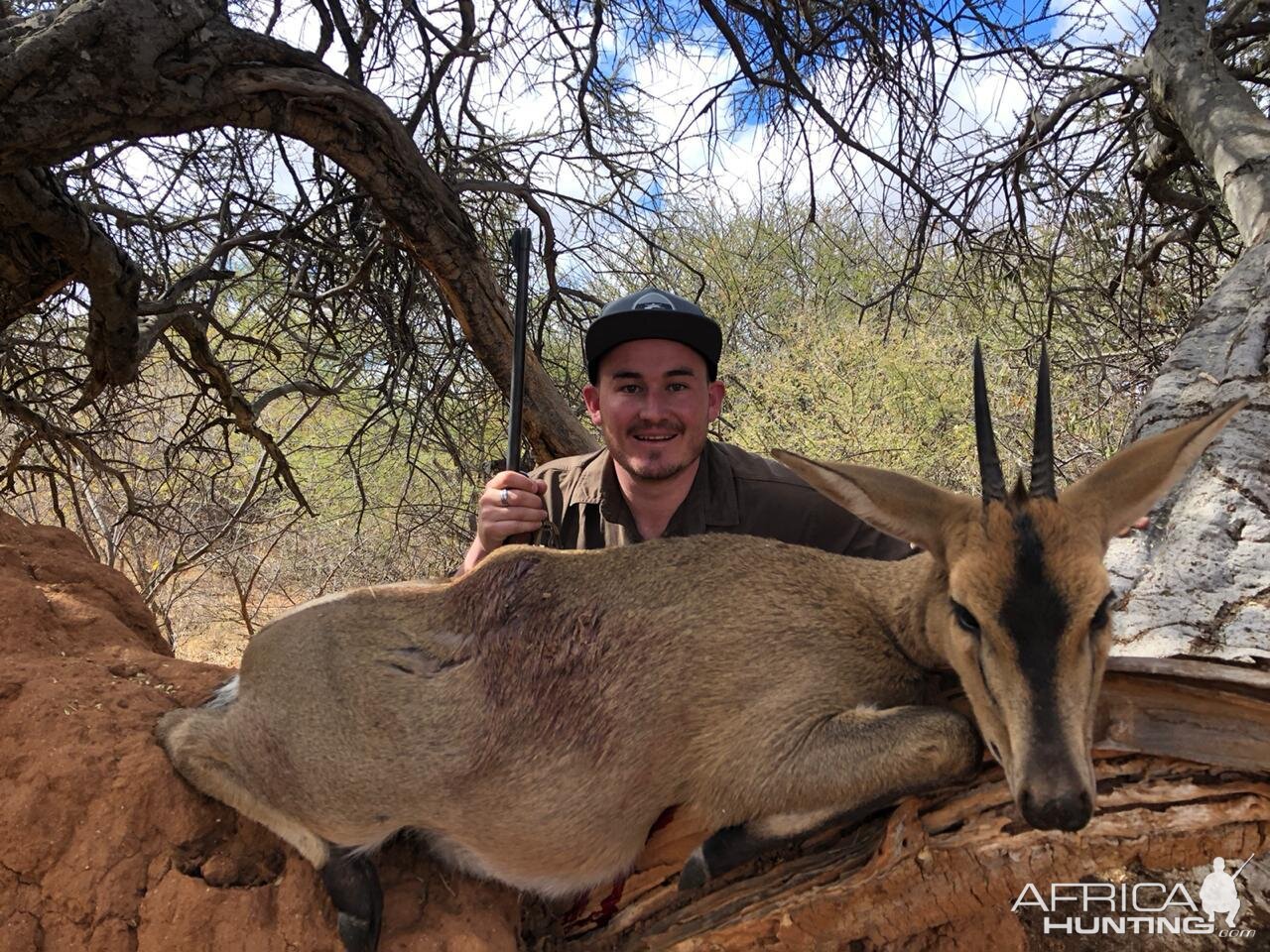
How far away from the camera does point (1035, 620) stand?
243 cm

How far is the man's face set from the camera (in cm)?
474

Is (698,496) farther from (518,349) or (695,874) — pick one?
(695,874)

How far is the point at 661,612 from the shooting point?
3.31 m

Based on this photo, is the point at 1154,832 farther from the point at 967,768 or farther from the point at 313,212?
the point at 313,212

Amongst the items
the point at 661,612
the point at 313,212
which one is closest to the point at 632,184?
the point at 313,212

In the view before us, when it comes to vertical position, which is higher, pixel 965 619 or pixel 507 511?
pixel 507 511

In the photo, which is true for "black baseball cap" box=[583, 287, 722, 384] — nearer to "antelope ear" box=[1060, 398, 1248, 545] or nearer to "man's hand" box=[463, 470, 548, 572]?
"man's hand" box=[463, 470, 548, 572]

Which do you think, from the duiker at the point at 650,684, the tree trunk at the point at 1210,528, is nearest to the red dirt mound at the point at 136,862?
the duiker at the point at 650,684

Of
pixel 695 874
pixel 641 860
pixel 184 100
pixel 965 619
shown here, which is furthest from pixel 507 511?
pixel 184 100

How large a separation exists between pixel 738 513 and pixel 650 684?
202cm

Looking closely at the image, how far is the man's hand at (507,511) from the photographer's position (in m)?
4.28

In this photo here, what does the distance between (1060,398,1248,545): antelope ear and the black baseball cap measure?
227 centimetres

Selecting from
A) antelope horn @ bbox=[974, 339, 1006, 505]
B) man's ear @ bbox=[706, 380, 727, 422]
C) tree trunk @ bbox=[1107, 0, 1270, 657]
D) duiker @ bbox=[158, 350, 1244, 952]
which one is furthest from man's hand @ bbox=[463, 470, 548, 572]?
tree trunk @ bbox=[1107, 0, 1270, 657]

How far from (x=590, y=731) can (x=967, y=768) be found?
1.24 meters
